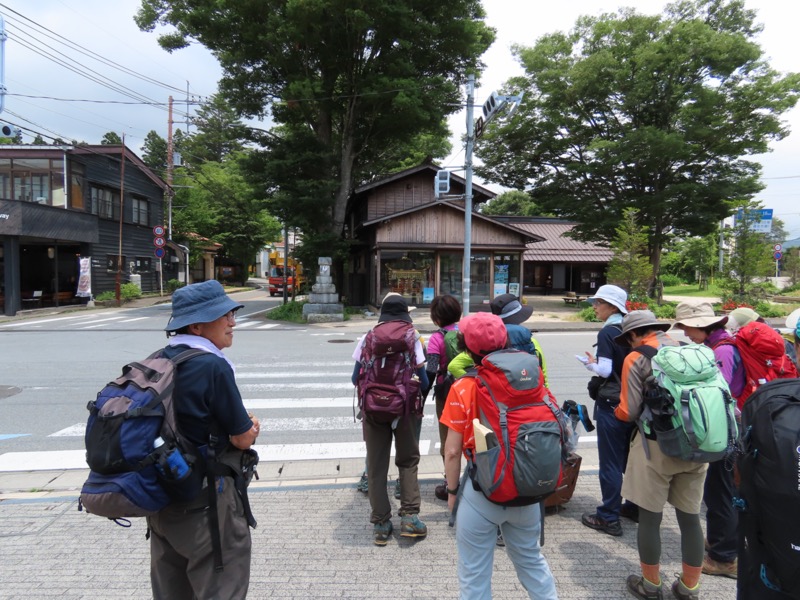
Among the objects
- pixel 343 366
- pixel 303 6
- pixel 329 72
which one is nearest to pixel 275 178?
pixel 329 72

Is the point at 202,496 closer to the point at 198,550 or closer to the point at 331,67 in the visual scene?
the point at 198,550

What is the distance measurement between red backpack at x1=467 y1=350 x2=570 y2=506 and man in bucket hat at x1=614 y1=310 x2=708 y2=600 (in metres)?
0.83

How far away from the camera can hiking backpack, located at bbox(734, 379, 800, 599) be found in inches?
62.6

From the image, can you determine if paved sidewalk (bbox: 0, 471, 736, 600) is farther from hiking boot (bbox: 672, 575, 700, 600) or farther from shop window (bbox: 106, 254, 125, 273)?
shop window (bbox: 106, 254, 125, 273)

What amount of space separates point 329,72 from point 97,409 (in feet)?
71.5

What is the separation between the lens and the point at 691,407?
8.09 ft

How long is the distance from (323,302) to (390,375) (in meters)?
16.6

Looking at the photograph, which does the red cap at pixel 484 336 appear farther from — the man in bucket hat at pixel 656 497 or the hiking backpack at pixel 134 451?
the hiking backpack at pixel 134 451

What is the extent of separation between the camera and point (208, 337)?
7.43 feet

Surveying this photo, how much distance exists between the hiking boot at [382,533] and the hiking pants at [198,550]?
1.44 metres

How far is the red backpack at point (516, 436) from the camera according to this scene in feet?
7.16

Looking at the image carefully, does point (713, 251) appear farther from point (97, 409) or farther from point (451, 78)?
point (97, 409)

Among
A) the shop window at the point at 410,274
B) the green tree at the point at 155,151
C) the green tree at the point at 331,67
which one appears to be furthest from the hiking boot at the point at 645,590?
the green tree at the point at 155,151

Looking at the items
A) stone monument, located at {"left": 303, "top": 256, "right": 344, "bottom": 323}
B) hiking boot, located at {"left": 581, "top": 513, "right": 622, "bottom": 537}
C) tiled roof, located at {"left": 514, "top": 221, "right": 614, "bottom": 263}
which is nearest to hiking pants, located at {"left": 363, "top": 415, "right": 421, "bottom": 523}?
hiking boot, located at {"left": 581, "top": 513, "right": 622, "bottom": 537}
